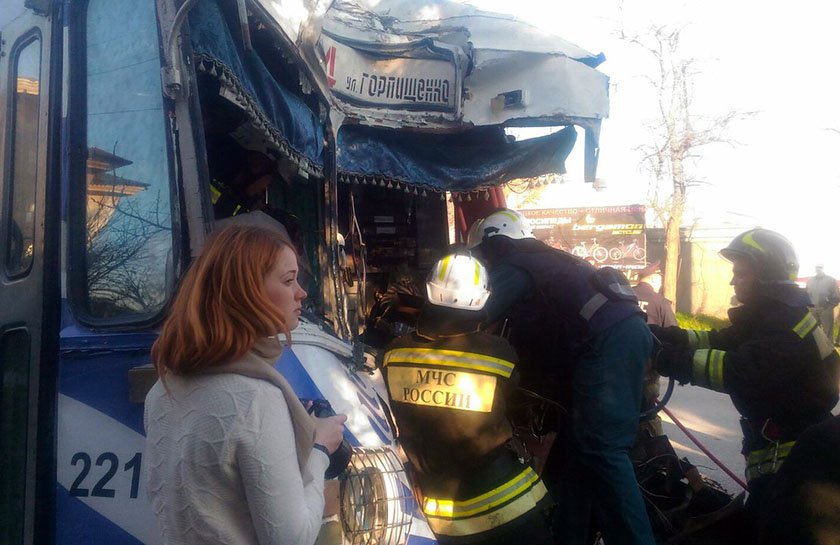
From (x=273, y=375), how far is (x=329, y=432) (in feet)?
0.94

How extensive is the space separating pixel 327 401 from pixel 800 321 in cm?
244

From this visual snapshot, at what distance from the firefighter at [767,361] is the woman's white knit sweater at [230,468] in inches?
97.4

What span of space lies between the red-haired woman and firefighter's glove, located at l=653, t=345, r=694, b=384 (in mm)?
2459

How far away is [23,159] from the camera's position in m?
2.22

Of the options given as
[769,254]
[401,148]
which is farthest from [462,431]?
[401,148]

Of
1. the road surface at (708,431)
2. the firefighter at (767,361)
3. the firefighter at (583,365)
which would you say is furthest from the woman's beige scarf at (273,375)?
the road surface at (708,431)

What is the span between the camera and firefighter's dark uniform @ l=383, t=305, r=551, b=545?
250cm

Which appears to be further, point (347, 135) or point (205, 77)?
point (347, 135)

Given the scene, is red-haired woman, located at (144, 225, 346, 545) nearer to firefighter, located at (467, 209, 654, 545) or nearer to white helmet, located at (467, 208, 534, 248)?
firefighter, located at (467, 209, 654, 545)

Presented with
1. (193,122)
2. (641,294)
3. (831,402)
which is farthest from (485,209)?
(193,122)

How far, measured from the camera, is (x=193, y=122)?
2016 millimetres

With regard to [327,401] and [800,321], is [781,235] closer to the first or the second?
→ [800,321]

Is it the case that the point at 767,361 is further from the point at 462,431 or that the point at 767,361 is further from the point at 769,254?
the point at 462,431

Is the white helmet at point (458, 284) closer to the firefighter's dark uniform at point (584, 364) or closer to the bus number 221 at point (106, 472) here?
the firefighter's dark uniform at point (584, 364)
